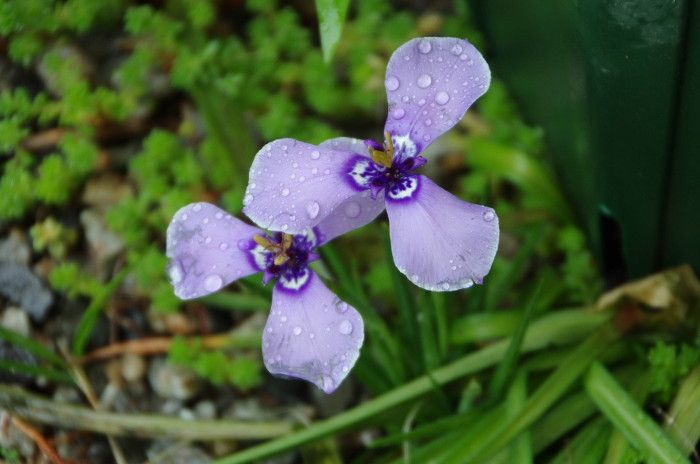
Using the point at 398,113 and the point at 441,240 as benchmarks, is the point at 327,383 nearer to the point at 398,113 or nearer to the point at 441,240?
the point at 441,240

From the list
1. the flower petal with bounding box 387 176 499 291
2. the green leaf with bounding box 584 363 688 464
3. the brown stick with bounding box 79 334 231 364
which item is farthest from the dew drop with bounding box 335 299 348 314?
the brown stick with bounding box 79 334 231 364

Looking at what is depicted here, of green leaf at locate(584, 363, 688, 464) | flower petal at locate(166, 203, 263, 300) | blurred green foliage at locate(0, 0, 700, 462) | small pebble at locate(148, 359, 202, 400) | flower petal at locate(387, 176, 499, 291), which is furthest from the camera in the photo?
small pebble at locate(148, 359, 202, 400)

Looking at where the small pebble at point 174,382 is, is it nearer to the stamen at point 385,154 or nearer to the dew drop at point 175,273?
the dew drop at point 175,273

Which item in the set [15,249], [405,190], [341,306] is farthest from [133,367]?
[405,190]

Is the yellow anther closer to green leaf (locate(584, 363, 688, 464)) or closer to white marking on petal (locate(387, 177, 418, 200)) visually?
white marking on petal (locate(387, 177, 418, 200))

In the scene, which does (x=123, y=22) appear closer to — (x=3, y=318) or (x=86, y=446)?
(x=3, y=318)
